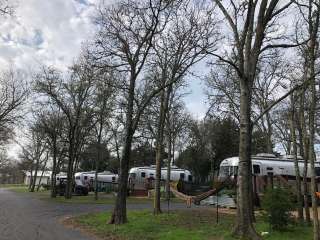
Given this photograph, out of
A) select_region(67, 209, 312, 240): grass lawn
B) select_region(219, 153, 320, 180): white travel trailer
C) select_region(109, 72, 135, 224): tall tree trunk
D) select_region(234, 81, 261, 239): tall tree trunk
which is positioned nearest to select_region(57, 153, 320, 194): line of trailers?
select_region(219, 153, 320, 180): white travel trailer

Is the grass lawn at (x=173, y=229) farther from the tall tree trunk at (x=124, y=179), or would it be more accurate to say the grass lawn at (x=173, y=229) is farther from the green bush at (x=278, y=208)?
the tall tree trunk at (x=124, y=179)

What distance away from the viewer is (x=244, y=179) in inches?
575

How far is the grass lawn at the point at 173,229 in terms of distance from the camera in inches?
585

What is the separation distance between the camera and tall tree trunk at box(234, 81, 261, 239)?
14.1 m

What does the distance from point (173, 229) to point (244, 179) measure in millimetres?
3641

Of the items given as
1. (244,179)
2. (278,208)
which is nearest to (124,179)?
(244,179)

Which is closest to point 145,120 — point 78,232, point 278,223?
point 78,232

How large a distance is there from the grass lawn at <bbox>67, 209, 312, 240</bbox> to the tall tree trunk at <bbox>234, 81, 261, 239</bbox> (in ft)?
1.88

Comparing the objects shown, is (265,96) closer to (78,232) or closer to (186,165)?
(78,232)

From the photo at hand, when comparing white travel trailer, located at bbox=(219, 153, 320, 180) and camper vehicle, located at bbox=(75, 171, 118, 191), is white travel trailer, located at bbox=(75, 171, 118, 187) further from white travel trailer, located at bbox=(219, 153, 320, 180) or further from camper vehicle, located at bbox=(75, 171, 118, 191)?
white travel trailer, located at bbox=(219, 153, 320, 180)

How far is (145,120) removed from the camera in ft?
117

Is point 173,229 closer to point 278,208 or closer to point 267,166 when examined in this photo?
point 278,208

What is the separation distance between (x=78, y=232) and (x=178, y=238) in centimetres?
460

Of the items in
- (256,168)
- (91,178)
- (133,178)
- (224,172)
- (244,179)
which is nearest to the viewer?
(244,179)
